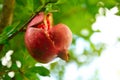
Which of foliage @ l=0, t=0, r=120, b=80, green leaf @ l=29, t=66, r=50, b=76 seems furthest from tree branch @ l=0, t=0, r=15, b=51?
green leaf @ l=29, t=66, r=50, b=76

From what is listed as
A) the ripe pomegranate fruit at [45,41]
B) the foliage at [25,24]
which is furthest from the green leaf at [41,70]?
the ripe pomegranate fruit at [45,41]

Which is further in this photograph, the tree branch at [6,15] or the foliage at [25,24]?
the tree branch at [6,15]

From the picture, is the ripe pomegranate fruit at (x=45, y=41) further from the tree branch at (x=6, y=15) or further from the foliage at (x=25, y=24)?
the tree branch at (x=6, y=15)

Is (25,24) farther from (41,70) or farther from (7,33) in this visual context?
(41,70)

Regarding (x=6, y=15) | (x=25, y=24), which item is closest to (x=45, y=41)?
(x=25, y=24)

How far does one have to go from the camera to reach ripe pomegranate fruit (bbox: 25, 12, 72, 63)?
100cm

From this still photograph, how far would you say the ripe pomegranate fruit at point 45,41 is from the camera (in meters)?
1.00

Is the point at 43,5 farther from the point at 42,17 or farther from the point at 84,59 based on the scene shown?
the point at 84,59

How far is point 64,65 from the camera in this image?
1971 mm

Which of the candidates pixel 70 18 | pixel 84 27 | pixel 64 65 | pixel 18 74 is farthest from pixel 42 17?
pixel 64 65

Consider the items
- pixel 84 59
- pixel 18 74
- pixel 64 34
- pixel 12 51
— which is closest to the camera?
pixel 64 34

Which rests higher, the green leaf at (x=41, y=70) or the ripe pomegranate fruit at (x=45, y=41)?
the ripe pomegranate fruit at (x=45, y=41)

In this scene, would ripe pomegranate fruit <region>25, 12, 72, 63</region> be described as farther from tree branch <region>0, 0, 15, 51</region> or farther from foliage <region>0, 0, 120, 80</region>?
tree branch <region>0, 0, 15, 51</region>

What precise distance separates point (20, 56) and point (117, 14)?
334mm
